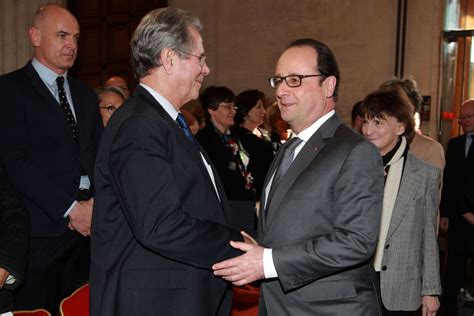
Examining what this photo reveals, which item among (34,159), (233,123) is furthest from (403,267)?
(233,123)

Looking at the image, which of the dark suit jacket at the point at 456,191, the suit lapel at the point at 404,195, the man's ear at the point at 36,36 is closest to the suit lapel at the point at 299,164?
the suit lapel at the point at 404,195

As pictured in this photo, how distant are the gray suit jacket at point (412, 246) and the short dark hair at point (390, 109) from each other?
0.30 m

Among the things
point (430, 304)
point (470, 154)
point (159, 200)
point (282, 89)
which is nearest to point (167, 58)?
point (282, 89)

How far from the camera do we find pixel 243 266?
211cm

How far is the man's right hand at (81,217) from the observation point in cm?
329

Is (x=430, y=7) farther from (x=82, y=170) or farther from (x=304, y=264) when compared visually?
(x=304, y=264)

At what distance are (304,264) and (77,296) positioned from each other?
3.61 ft

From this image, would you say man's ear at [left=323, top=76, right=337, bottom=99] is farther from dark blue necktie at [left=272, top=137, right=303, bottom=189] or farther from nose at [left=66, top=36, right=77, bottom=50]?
nose at [left=66, top=36, right=77, bottom=50]

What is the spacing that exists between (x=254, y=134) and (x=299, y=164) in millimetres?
4183

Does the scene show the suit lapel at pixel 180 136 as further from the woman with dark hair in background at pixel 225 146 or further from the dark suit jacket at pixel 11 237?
the woman with dark hair in background at pixel 225 146

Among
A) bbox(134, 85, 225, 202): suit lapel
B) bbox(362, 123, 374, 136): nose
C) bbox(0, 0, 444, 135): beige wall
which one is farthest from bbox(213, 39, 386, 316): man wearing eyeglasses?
bbox(0, 0, 444, 135): beige wall

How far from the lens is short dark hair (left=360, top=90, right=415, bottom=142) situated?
337 centimetres

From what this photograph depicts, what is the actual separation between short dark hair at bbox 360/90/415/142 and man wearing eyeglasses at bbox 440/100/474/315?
256 cm

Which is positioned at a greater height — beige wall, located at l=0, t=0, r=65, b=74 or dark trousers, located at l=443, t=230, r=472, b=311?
beige wall, located at l=0, t=0, r=65, b=74
